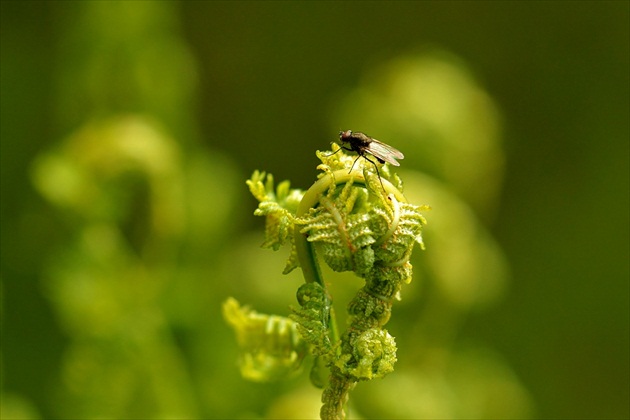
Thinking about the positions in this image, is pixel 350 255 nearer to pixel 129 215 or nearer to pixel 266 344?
pixel 266 344

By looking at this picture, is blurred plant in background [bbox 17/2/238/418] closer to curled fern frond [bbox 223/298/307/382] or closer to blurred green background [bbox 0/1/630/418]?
blurred green background [bbox 0/1/630/418]

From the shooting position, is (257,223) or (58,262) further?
(257,223)

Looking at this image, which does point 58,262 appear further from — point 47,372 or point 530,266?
point 530,266

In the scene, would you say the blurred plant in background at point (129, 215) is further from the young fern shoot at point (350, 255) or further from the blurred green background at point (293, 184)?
the young fern shoot at point (350, 255)

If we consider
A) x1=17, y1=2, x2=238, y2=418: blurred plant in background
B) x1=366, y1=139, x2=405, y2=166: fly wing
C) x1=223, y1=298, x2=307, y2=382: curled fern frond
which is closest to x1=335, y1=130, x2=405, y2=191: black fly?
x1=366, y1=139, x2=405, y2=166: fly wing

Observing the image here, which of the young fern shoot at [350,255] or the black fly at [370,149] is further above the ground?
the black fly at [370,149]

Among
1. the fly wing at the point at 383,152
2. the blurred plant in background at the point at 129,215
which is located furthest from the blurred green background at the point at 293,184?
the fly wing at the point at 383,152

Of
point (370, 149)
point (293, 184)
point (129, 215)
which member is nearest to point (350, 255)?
point (370, 149)

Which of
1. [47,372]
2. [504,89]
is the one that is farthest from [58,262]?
[504,89]
